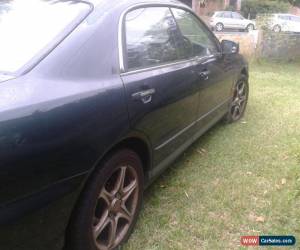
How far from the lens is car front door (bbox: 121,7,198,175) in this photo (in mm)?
2570

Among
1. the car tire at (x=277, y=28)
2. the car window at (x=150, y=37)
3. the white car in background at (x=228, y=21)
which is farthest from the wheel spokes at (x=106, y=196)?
the white car in background at (x=228, y=21)

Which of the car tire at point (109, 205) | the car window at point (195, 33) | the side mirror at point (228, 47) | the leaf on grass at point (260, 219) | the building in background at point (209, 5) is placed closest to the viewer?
the car tire at point (109, 205)

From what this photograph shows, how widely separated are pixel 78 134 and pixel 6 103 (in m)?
0.40

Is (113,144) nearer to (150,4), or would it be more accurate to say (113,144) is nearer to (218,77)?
(150,4)

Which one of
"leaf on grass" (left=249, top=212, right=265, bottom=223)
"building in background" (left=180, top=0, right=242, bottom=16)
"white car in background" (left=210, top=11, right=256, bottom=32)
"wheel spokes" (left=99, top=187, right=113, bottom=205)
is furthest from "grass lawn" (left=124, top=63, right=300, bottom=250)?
"building in background" (left=180, top=0, right=242, bottom=16)

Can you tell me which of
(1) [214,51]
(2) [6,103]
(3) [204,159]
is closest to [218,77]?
(1) [214,51]

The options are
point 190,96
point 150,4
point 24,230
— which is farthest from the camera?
point 190,96

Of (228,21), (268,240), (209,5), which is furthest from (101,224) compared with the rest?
(209,5)

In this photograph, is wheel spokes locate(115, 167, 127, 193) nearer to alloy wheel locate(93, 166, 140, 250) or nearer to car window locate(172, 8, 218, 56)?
alloy wheel locate(93, 166, 140, 250)

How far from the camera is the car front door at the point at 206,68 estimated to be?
12.2ft

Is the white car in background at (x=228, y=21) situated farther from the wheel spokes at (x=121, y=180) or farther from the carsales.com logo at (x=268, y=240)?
the wheel spokes at (x=121, y=180)

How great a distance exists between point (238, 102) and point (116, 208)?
3380mm

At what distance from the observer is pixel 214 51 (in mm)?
4305

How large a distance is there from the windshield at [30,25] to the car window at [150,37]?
15.6 inches
